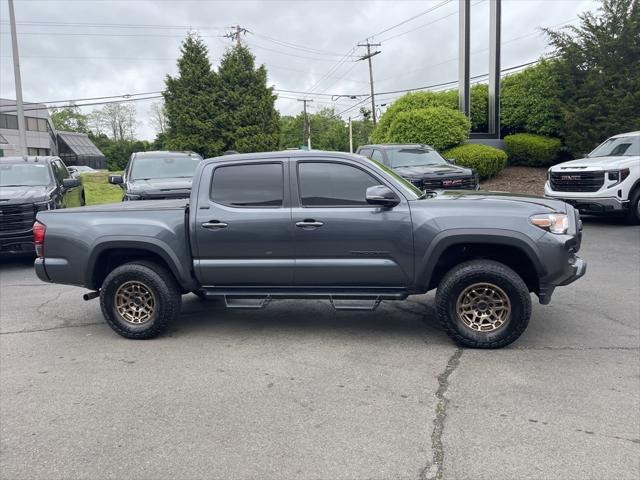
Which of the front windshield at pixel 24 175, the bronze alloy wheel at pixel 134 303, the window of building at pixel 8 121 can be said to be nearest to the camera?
the bronze alloy wheel at pixel 134 303

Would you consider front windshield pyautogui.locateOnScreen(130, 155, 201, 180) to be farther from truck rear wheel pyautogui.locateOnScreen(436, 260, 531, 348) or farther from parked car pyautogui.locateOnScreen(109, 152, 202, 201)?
truck rear wheel pyautogui.locateOnScreen(436, 260, 531, 348)

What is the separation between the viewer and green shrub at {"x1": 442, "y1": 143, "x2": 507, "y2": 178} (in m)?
17.4

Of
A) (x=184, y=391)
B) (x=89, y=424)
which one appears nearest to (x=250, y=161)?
(x=184, y=391)

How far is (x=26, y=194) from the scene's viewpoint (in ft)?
32.4

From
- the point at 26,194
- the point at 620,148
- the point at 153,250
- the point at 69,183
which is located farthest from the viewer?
the point at 620,148

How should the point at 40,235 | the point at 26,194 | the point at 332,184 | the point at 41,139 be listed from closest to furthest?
the point at 332,184
the point at 40,235
the point at 26,194
the point at 41,139

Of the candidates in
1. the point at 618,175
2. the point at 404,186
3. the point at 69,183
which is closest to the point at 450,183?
the point at 618,175

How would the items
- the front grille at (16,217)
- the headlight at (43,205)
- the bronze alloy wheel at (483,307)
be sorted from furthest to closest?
1. the headlight at (43,205)
2. the front grille at (16,217)
3. the bronze alloy wheel at (483,307)

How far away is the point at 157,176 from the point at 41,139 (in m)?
63.8

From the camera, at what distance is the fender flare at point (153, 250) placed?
18.3 feet

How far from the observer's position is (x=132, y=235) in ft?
18.4

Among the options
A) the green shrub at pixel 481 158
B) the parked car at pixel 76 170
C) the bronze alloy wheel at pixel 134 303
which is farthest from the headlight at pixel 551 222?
the parked car at pixel 76 170

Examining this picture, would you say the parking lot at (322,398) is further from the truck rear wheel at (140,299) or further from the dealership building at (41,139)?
the dealership building at (41,139)

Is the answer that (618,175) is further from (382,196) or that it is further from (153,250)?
(153,250)
